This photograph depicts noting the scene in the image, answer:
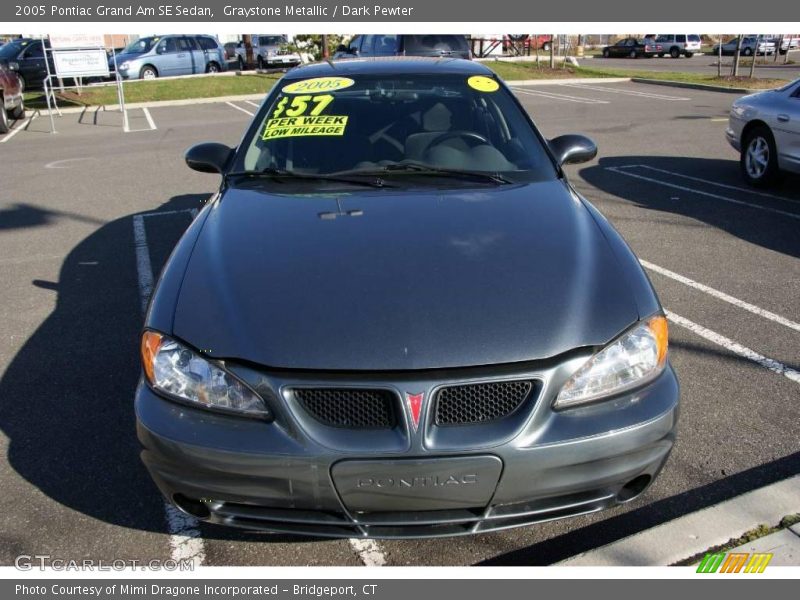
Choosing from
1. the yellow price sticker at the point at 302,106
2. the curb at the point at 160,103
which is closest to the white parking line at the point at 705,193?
the yellow price sticker at the point at 302,106

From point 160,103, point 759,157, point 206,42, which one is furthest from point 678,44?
point 759,157

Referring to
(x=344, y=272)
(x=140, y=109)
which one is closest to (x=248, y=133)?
(x=344, y=272)

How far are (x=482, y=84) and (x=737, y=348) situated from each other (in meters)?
2.12

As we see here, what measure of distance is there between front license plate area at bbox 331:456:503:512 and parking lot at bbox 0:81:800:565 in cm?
55

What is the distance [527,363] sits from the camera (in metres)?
2.23

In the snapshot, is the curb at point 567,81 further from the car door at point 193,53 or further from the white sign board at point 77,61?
the white sign board at point 77,61

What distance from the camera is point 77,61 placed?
1517 cm

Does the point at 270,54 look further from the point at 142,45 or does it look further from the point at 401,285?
the point at 401,285

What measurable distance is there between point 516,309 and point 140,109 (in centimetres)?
1839

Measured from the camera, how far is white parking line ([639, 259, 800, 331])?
457 cm

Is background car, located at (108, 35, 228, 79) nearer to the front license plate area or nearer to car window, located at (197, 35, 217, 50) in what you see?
car window, located at (197, 35, 217, 50)

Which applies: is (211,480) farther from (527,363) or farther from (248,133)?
(248,133)

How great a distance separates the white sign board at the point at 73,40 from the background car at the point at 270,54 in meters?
14.1

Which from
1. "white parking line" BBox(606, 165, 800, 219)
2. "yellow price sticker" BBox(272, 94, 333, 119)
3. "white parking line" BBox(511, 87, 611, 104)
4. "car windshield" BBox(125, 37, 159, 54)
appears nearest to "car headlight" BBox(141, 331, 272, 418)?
"yellow price sticker" BBox(272, 94, 333, 119)
